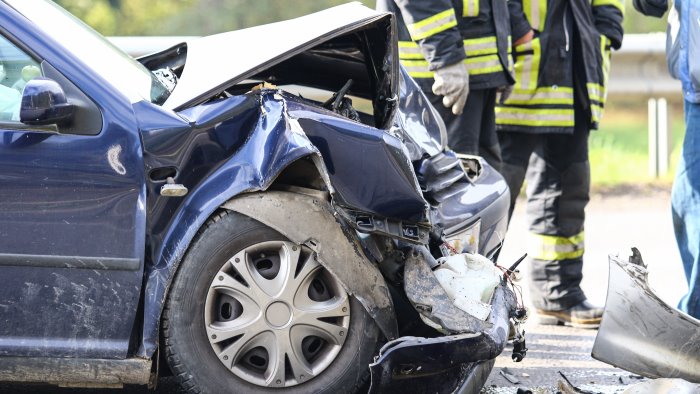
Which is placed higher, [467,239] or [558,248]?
[467,239]

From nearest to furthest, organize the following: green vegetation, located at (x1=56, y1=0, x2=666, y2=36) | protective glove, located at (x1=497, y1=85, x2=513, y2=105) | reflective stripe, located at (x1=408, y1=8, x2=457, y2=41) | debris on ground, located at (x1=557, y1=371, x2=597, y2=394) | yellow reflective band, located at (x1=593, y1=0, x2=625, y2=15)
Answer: debris on ground, located at (x1=557, y1=371, x2=597, y2=394) < reflective stripe, located at (x1=408, y1=8, x2=457, y2=41) < protective glove, located at (x1=497, y1=85, x2=513, y2=105) < yellow reflective band, located at (x1=593, y1=0, x2=625, y2=15) < green vegetation, located at (x1=56, y1=0, x2=666, y2=36)

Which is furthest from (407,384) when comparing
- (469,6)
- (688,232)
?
(469,6)

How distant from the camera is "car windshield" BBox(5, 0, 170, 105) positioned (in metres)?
3.62

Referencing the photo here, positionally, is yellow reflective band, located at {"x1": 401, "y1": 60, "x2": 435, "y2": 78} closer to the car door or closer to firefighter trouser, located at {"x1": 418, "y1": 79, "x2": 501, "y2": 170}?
firefighter trouser, located at {"x1": 418, "y1": 79, "x2": 501, "y2": 170}

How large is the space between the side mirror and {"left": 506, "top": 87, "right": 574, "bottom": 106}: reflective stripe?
2694 mm

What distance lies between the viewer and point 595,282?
6.28 meters

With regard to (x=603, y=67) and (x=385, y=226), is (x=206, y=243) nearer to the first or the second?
(x=385, y=226)

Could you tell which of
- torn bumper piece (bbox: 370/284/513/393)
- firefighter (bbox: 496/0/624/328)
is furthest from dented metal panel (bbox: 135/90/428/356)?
firefighter (bbox: 496/0/624/328)

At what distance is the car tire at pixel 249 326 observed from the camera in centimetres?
351

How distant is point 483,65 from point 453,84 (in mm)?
213

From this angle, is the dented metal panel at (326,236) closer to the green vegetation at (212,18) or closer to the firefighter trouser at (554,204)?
the firefighter trouser at (554,204)

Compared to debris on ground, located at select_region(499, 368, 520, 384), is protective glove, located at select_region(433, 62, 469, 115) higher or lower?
higher

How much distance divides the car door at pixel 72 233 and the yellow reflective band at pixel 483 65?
2132mm

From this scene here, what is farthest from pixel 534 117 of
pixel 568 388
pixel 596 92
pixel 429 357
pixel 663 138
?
pixel 663 138
